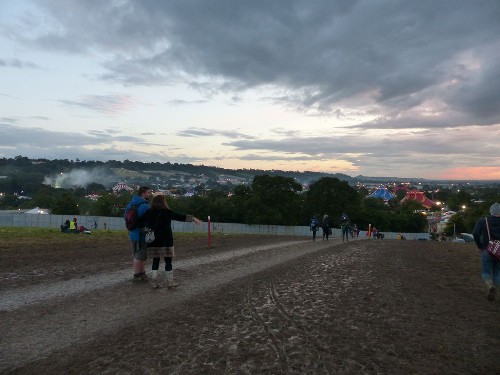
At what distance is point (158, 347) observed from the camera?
203 inches

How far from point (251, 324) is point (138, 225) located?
4.07m

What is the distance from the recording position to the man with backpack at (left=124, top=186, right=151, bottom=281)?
30.0ft

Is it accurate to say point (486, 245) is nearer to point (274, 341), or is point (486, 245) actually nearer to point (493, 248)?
point (493, 248)

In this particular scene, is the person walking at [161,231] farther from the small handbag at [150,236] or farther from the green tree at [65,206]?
the green tree at [65,206]

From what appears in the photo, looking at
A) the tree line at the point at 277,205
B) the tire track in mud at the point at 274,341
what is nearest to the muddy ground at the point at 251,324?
the tire track in mud at the point at 274,341

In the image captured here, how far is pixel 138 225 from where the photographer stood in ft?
29.7

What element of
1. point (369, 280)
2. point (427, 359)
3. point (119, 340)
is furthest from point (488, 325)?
point (119, 340)

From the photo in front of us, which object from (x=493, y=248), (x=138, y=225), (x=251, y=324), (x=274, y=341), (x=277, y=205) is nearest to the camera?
(x=274, y=341)

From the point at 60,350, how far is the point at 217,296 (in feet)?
11.3

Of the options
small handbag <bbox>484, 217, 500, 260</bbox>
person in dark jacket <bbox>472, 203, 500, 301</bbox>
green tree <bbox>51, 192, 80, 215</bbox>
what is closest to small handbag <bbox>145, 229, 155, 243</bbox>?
person in dark jacket <bbox>472, 203, 500, 301</bbox>

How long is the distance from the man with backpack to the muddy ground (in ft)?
1.79

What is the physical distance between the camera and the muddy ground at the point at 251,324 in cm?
471

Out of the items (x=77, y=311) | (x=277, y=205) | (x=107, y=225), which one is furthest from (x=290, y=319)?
(x=277, y=205)

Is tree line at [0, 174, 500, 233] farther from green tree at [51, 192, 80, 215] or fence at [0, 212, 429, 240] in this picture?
fence at [0, 212, 429, 240]
